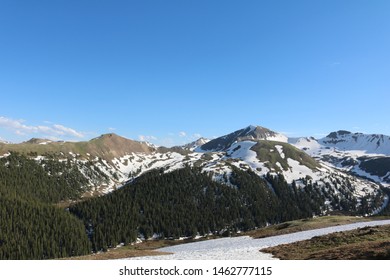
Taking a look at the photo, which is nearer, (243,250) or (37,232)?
(243,250)

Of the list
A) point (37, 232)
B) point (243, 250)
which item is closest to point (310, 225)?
point (243, 250)

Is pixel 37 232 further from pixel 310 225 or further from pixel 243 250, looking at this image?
pixel 243 250

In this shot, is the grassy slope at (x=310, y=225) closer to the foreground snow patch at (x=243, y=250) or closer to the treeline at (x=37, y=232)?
the foreground snow patch at (x=243, y=250)

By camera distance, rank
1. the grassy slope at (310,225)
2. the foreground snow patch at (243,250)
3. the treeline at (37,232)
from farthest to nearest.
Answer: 1. the treeline at (37,232)
2. the grassy slope at (310,225)
3. the foreground snow patch at (243,250)

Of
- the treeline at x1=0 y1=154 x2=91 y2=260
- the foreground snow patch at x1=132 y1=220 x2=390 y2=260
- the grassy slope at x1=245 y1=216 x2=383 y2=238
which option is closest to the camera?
the foreground snow patch at x1=132 y1=220 x2=390 y2=260

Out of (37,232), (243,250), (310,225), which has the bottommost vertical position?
(310,225)

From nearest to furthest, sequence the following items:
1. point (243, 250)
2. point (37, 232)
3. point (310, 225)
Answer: point (243, 250)
point (310, 225)
point (37, 232)

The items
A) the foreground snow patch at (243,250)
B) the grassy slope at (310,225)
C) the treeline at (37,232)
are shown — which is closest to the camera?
the foreground snow patch at (243,250)

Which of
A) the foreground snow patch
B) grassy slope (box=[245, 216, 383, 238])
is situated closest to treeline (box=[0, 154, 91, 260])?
grassy slope (box=[245, 216, 383, 238])

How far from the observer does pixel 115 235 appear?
598ft

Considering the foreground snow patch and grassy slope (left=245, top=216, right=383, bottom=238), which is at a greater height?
the foreground snow patch

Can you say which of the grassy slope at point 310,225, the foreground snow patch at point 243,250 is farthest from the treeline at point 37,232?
the foreground snow patch at point 243,250

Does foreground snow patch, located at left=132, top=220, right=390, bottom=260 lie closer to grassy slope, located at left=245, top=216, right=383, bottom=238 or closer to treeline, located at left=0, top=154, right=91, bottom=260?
grassy slope, located at left=245, top=216, right=383, bottom=238
